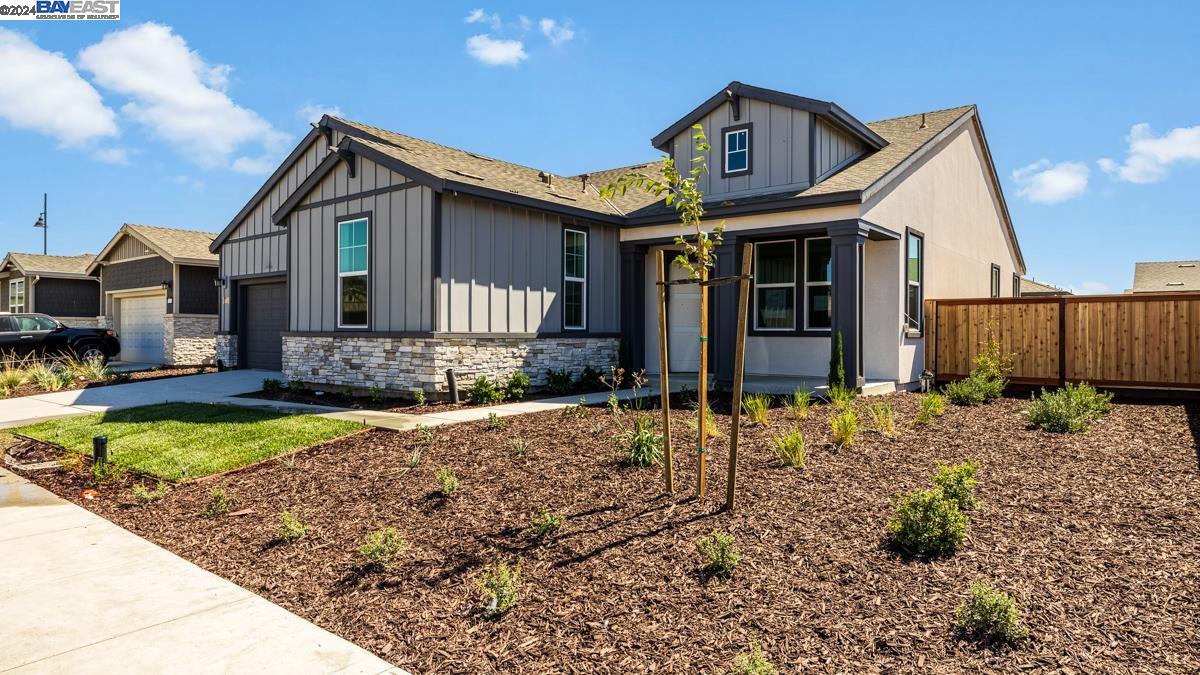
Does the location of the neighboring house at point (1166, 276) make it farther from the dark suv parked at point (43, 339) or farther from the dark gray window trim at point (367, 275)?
the dark suv parked at point (43, 339)

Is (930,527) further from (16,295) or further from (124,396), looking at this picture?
(16,295)

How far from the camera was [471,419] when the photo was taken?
8648 millimetres

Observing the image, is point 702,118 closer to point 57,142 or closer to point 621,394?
point 621,394

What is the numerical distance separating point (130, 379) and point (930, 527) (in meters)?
17.2

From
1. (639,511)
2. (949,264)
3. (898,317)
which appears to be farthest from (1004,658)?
(949,264)

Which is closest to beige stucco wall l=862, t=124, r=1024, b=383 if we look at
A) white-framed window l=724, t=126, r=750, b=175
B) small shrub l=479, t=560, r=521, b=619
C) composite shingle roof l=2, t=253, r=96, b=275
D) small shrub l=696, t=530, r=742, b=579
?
white-framed window l=724, t=126, r=750, b=175

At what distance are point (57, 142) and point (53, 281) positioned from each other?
20.2ft

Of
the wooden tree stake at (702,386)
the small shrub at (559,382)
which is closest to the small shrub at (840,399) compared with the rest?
the wooden tree stake at (702,386)

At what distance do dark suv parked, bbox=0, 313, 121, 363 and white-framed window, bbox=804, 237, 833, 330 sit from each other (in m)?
19.0

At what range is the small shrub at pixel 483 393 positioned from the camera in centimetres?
1057

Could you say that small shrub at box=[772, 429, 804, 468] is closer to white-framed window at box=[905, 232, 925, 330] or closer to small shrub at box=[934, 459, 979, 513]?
small shrub at box=[934, 459, 979, 513]

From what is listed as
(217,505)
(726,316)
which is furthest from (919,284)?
(217,505)

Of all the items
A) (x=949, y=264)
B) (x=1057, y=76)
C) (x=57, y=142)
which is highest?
(x=57, y=142)

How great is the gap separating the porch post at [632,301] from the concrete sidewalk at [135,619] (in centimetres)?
926
